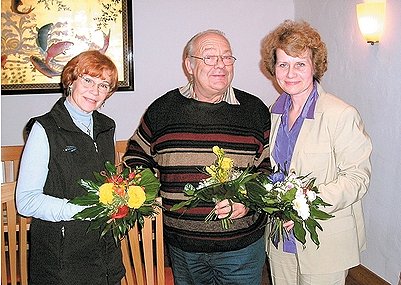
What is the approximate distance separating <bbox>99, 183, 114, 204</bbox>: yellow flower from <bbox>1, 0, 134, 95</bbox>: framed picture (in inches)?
112

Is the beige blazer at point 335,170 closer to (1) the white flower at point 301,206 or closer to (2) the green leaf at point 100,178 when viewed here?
(1) the white flower at point 301,206

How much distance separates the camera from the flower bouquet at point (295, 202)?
1706mm

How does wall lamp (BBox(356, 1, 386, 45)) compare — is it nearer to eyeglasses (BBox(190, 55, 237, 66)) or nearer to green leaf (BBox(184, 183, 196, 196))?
eyeglasses (BBox(190, 55, 237, 66))

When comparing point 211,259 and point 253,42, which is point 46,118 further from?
point 253,42

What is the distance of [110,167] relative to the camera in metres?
1.69

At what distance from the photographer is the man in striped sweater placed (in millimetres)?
1849

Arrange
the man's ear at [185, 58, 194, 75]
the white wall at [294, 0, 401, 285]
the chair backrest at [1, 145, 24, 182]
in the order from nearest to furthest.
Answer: the man's ear at [185, 58, 194, 75], the white wall at [294, 0, 401, 285], the chair backrest at [1, 145, 24, 182]

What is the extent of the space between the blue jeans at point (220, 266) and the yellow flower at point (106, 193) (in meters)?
0.43

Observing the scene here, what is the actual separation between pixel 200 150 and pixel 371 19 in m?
1.85

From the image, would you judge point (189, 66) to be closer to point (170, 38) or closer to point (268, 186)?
point (268, 186)

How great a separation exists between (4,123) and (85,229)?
111 inches

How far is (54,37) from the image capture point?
423cm

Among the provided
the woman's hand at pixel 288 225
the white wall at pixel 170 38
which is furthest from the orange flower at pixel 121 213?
the white wall at pixel 170 38

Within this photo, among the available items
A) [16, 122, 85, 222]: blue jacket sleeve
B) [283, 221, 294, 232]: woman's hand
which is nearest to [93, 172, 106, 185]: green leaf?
[16, 122, 85, 222]: blue jacket sleeve
